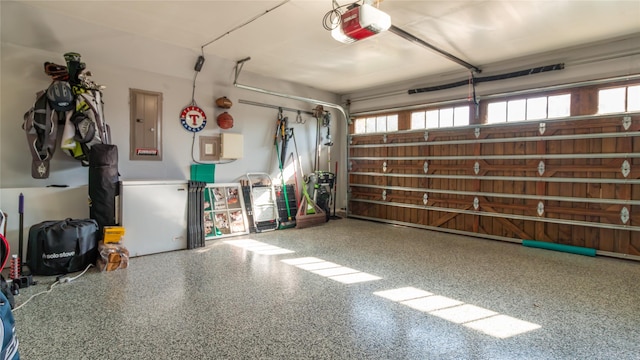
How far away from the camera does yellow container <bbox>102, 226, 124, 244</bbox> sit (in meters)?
3.71

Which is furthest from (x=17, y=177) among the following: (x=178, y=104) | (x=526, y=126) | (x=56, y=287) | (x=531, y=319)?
(x=526, y=126)

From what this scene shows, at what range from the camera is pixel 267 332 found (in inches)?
90.6

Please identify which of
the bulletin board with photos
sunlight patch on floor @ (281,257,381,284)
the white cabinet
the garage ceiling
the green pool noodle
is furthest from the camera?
the bulletin board with photos

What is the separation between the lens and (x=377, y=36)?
4.38 meters

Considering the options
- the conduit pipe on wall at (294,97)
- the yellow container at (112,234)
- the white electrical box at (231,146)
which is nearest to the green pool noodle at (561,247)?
the conduit pipe on wall at (294,97)

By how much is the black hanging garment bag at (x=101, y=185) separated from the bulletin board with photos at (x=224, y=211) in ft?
4.79

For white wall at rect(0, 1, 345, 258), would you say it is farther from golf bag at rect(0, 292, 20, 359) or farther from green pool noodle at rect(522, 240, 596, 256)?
green pool noodle at rect(522, 240, 596, 256)

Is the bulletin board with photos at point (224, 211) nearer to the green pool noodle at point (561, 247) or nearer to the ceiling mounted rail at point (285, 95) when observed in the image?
the ceiling mounted rail at point (285, 95)

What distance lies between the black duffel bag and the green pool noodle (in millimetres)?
5888

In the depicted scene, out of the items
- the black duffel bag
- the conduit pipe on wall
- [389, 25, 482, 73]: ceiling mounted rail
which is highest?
[389, 25, 482, 73]: ceiling mounted rail

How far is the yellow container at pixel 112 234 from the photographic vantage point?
3.71 m

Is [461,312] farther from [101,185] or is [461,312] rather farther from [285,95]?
[285,95]

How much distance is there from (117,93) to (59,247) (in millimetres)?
2171

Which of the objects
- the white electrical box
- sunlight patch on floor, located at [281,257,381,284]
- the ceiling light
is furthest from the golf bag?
the white electrical box
